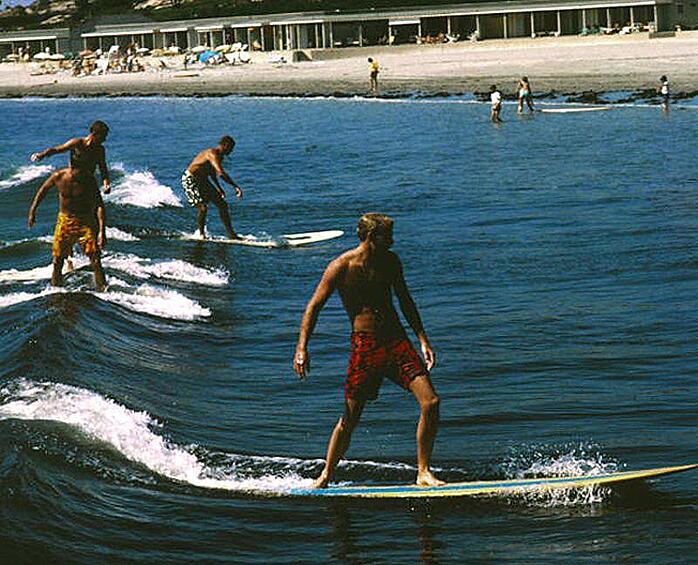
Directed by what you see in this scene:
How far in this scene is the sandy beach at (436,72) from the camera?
6375cm

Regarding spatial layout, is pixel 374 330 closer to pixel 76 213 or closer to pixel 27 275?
pixel 76 213

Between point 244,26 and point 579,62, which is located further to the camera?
point 244,26

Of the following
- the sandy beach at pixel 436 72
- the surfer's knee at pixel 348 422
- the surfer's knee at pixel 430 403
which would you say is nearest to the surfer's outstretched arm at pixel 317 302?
the surfer's knee at pixel 348 422

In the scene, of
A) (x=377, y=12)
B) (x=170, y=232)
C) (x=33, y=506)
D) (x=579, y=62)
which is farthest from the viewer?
(x=377, y=12)

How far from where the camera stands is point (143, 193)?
30.6 m

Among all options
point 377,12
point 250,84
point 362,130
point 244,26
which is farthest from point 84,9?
point 362,130

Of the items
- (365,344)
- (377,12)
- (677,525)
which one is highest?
(377,12)

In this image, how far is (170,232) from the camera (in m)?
24.0

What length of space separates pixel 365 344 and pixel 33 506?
2.49 m

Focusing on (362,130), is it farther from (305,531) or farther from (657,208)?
(305,531)

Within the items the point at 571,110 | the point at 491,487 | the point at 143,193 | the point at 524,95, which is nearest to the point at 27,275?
the point at 491,487

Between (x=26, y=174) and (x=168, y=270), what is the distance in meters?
20.3

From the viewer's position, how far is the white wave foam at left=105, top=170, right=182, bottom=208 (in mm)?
29125

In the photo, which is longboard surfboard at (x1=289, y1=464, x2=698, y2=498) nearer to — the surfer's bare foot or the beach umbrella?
the surfer's bare foot
